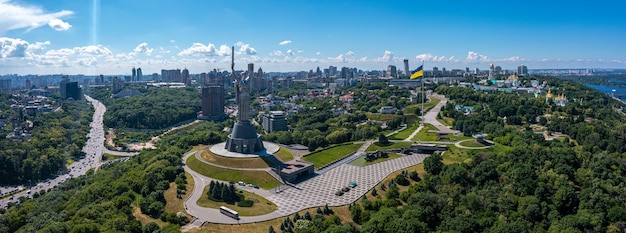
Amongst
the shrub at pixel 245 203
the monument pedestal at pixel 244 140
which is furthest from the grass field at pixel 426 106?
the shrub at pixel 245 203

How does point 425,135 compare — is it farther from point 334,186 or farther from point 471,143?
point 334,186

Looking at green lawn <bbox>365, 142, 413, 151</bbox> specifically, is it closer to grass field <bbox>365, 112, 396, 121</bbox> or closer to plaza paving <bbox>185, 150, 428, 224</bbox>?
plaza paving <bbox>185, 150, 428, 224</bbox>

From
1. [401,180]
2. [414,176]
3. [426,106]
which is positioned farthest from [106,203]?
[426,106]

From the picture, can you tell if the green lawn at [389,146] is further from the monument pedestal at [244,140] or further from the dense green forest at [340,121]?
the monument pedestal at [244,140]

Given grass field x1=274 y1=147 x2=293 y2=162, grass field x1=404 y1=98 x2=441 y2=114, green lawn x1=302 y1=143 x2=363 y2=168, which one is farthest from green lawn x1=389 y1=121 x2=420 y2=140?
grass field x1=274 y1=147 x2=293 y2=162

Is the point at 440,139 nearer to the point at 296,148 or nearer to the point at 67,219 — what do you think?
the point at 296,148
